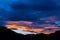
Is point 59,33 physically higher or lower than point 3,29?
lower

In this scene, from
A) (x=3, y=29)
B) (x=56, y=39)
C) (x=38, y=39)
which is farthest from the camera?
(x=3, y=29)

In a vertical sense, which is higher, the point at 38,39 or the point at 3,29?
the point at 3,29

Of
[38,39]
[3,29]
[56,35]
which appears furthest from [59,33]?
[3,29]

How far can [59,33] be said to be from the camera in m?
72.2

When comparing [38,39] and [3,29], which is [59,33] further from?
[3,29]

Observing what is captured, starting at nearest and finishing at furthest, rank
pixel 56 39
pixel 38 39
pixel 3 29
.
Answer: pixel 56 39, pixel 38 39, pixel 3 29

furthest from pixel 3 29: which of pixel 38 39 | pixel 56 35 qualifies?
pixel 56 35

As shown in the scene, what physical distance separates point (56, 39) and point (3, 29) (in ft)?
331

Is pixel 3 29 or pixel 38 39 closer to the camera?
pixel 38 39

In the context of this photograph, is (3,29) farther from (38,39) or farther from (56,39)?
(56,39)

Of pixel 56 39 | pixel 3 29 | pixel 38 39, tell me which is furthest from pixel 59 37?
pixel 3 29

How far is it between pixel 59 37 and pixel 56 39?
130cm

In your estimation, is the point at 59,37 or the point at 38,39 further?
the point at 38,39

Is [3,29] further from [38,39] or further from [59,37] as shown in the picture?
[59,37]
